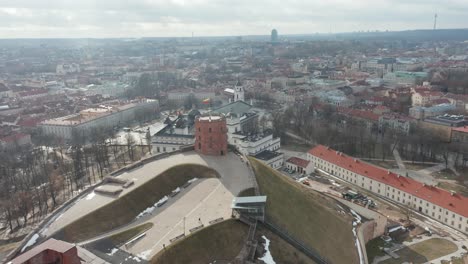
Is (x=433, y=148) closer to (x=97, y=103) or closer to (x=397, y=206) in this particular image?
(x=397, y=206)

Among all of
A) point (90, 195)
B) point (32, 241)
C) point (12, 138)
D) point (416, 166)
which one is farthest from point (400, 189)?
point (12, 138)

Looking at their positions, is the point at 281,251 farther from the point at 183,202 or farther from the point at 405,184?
the point at 405,184

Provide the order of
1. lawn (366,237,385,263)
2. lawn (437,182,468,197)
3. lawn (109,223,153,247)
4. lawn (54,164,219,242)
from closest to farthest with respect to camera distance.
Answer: lawn (109,223,153,247) < lawn (54,164,219,242) < lawn (366,237,385,263) < lawn (437,182,468,197)

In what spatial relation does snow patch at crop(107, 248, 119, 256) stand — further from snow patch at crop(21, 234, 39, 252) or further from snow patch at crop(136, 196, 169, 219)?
snow patch at crop(21, 234, 39, 252)

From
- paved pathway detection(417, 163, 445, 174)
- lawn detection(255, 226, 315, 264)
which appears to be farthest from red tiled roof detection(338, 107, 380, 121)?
lawn detection(255, 226, 315, 264)

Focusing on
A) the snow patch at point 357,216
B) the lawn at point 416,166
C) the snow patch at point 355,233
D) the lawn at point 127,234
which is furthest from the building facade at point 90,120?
the lawn at point 416,166
